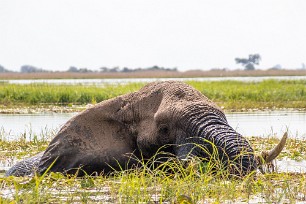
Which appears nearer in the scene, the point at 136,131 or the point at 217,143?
the point at 217,143

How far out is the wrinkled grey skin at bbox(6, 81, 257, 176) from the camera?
20.6 ft

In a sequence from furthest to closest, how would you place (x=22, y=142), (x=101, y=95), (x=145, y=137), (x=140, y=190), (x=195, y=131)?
(x=101, y=95) → (x=22, y=142) → (x=145, y=137) → (x=195, y=131) → (x=140, y=190)

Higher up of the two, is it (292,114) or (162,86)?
(162,86)

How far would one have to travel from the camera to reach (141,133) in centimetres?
687

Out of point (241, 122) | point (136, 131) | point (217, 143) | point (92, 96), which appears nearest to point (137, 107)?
point (136, 131)

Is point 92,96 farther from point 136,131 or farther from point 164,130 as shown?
point 164,130

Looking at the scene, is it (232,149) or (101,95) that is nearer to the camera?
(232,149)

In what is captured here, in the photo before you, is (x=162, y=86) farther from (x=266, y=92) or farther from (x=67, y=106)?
(x=266, y=92)

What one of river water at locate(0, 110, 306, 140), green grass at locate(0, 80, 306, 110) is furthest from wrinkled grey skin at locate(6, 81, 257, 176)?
green grass at locate(0, 80, 306, 110)

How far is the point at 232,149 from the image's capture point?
5734mm

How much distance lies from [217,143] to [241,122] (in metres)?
8.42

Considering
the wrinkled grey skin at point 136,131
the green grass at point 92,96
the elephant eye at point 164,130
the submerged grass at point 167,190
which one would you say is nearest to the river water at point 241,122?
the green grass at point 92,96

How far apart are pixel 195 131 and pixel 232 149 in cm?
56

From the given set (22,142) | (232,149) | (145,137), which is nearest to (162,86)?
(145,137)
